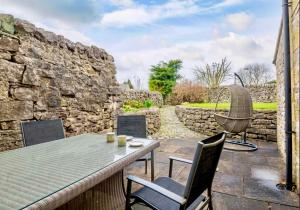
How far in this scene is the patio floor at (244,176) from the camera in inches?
82.5

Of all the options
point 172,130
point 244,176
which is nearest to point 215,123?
point 172,130

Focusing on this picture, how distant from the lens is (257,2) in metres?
4.23

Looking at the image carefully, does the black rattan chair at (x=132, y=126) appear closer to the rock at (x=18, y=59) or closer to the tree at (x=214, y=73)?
the rock at (x=18, y=59)

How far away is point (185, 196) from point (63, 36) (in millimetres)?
3326

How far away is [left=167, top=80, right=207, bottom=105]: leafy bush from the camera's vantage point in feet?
37.8

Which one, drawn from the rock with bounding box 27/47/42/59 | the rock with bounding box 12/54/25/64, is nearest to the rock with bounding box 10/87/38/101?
the rock with bounding box 12/54/25/64

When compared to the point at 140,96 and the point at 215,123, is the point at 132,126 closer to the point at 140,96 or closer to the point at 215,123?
the point at 215,123

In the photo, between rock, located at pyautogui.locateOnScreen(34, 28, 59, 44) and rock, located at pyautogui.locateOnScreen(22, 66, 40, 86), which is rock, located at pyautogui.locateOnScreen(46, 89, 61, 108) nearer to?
rock, located at pyautogui.locateOnScreen(22, 66, 40, 86)

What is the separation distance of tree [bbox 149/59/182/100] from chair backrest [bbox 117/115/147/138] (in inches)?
415

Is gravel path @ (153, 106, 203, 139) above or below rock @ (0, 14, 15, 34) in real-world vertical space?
below

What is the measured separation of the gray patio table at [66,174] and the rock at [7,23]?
5.59 feet

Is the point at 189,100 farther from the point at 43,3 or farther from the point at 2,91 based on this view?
the point at 2,91

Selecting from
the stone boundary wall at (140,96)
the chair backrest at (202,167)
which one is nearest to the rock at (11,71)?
the chair backrest at (202,167)

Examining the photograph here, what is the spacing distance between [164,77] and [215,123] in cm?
816
